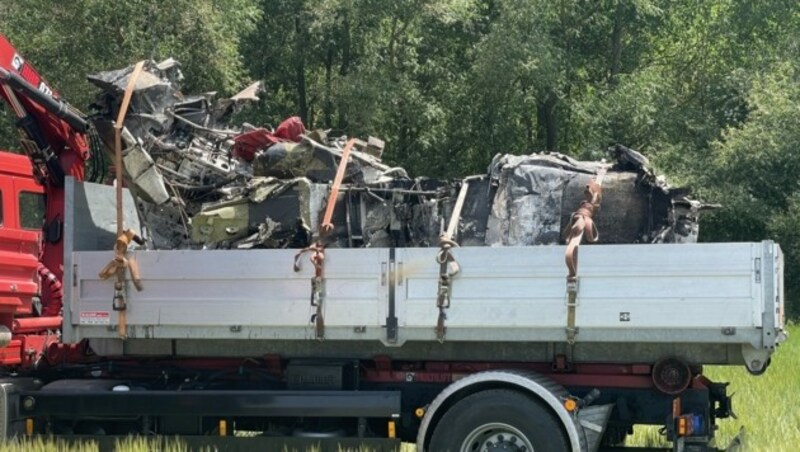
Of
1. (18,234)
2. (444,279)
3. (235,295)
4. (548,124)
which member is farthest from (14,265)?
(548,124)

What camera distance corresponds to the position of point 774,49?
107ft

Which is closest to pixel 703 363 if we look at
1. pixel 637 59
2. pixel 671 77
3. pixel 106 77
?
pixel 106 77

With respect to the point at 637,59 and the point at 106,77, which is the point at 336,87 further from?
the point at 106,77

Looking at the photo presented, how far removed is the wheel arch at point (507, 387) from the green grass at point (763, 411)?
173 cm

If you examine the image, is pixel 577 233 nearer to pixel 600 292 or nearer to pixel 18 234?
pixel 600 292

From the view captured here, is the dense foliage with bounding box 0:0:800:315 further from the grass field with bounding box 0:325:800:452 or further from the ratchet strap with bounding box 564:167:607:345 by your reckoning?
the ratchet strap with bounding box 564:167:607:345

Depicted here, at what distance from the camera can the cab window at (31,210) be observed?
10.8m

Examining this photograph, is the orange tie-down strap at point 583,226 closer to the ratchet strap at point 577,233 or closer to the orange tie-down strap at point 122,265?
the ratchet strap at point 577,233

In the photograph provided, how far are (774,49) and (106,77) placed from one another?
26.9m

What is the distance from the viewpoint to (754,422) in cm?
1039

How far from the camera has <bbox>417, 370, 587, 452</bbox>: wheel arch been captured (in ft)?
24.7

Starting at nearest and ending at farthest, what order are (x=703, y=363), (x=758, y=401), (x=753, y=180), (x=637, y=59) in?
(x=703, y=363) → (x=758, y=401) → (x=753, y=180) → (x=637, y=59)

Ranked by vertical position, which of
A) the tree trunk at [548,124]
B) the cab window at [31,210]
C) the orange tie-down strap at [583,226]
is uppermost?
the tree trunk at [548,124]

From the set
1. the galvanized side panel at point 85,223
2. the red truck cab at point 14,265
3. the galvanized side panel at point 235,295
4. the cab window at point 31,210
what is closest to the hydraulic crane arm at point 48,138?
the cab window at point 31,210
